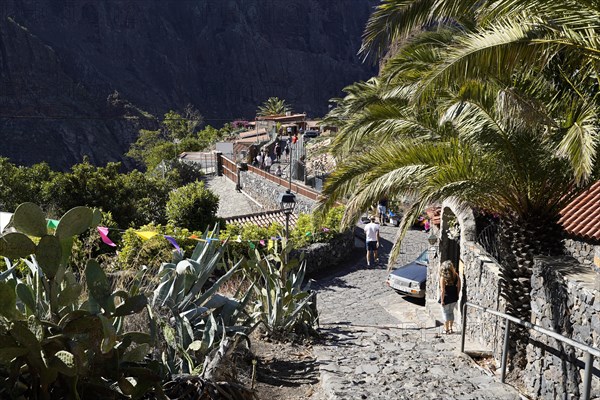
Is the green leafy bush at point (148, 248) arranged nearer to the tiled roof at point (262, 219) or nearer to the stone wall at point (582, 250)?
the tiled roof at point (262, 219)

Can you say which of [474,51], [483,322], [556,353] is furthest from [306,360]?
[474,51]

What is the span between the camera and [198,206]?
18.0 metres

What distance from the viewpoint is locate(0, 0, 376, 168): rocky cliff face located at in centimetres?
8598

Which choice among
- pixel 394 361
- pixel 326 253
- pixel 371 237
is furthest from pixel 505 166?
pixel 326 253

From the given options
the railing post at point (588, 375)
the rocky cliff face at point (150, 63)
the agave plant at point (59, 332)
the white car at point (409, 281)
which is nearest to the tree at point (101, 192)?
the white car at point (409, 281)

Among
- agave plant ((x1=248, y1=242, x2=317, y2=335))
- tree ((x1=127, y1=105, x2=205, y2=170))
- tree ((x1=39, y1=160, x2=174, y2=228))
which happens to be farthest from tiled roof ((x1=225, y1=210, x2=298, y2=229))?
tree ((x1=127, y1=105, x2=205, y2=170))

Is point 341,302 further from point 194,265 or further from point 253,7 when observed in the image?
point 253,7

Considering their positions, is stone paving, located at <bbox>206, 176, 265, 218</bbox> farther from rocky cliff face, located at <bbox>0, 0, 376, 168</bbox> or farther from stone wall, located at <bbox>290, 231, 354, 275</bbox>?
rocky cliff face, located at <bbox>0, 0, 376, 168</bbox>

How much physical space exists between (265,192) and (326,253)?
9375 mm

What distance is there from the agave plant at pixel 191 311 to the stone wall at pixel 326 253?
28.2 feet

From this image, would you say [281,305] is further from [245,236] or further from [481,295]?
[245,236]

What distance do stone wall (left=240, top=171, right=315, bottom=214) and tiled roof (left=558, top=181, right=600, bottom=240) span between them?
36.4 feet

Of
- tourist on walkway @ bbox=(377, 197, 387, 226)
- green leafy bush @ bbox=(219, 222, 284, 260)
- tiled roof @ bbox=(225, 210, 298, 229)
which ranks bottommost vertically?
green leafy bush @ bbox=(219, 222, 284, 260)

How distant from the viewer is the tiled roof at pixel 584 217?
33.8 feet
